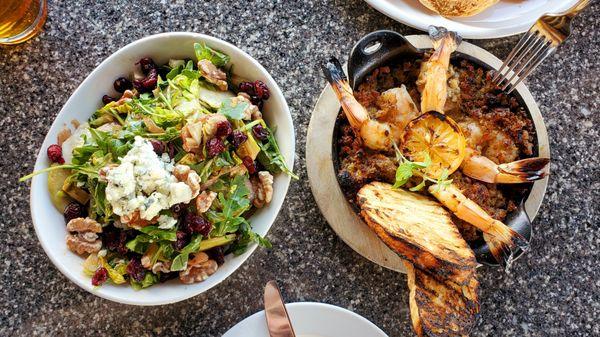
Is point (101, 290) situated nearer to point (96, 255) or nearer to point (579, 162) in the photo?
point (96, 255)

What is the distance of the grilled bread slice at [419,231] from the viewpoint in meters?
1.40

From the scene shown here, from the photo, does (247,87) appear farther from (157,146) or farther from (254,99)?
(157,146)

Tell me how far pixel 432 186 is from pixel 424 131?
0.12 metres

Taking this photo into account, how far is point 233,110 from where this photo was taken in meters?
1.44

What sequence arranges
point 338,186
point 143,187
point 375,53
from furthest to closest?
1. point 338,186
2. point 375,53
3. point 143,187

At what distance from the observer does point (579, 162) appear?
183 cm

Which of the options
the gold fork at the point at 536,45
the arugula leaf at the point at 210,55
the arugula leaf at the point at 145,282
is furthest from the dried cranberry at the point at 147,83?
the gold fork at the point at 536,45

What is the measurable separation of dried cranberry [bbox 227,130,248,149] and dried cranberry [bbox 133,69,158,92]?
247 millimetres

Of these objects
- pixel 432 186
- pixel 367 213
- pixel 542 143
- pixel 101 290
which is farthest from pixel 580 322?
pixel 101 290

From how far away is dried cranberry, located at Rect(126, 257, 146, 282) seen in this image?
4.77ft

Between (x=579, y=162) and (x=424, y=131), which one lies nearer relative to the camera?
(x=424, y=131)

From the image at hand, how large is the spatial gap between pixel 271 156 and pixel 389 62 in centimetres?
37

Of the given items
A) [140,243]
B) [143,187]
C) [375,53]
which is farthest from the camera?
[375,53]

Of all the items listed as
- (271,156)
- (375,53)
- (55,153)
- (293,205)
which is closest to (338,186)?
(293,205)
